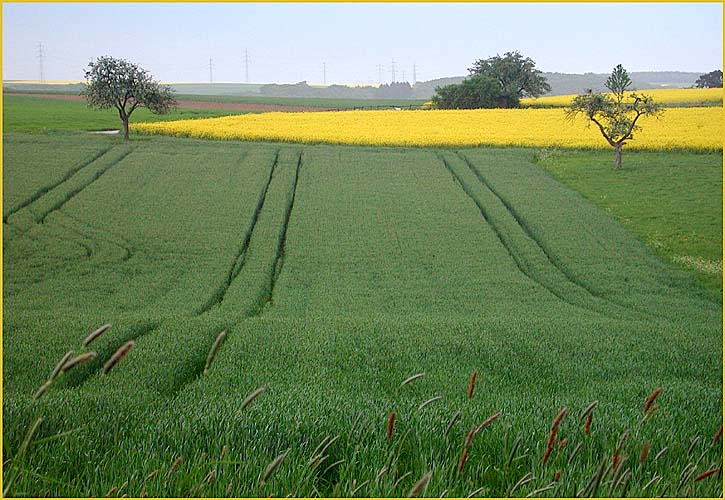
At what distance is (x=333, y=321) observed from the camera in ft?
42.9

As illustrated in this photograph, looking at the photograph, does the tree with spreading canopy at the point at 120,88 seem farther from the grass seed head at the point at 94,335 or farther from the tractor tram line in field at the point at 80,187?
the grass seed head at the point at 94,335

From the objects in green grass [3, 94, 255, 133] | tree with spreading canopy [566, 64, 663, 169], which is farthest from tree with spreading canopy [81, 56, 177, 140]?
tree with spreading canopy [566, 64, 663, 169]

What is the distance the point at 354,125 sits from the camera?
45938 millimetres

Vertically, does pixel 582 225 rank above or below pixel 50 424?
below

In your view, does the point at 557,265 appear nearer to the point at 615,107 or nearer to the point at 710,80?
the point at 615,107

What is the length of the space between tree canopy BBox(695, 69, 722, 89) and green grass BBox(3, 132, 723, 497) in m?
54.0

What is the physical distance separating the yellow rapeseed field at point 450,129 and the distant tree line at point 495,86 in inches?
509

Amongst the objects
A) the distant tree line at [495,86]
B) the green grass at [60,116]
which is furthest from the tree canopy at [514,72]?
the green grass at [60,116]

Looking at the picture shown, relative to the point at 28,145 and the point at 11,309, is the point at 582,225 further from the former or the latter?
the point at 28,145

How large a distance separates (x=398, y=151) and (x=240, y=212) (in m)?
13.5

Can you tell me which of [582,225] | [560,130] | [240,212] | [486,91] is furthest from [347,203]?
[486,91]

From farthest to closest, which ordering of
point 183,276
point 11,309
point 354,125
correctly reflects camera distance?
point 354,125
point 183,276
point 11,309

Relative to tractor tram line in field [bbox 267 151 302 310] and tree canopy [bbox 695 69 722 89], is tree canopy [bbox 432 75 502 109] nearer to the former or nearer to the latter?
tree canopy [bbox 695 69 722 89]

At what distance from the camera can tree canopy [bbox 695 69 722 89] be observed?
262ft
